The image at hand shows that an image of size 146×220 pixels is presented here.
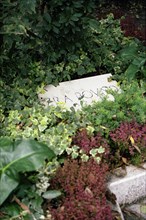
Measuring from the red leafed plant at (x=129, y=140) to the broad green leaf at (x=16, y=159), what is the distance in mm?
842

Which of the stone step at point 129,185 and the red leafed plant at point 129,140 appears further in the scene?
the red leafed plant at point 129,140

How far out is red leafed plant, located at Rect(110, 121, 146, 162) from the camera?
3.39 metres

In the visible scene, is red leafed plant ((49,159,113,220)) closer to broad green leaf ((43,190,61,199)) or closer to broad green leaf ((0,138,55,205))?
broad green leaf ((43,190,61,199))

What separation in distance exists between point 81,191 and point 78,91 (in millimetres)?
1351

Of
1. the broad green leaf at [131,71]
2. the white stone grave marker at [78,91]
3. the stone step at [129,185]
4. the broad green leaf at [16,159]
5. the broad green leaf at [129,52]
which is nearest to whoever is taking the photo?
the broad green leaf at [16,159]

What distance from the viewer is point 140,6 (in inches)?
273

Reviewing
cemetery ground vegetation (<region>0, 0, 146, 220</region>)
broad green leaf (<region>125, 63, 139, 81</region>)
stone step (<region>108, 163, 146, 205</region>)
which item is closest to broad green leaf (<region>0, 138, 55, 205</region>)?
cemetery ground vegetation (<region>0, 0, 146, 220</region>)

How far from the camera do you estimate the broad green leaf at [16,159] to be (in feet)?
8.57

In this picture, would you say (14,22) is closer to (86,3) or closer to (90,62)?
(86,3)

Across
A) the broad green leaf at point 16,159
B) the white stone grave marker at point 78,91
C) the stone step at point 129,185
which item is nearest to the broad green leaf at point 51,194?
the broad green leaf at point 16,159

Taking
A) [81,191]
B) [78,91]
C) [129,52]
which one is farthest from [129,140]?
[129,52]

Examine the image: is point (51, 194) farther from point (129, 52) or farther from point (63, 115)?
point (129, 52)

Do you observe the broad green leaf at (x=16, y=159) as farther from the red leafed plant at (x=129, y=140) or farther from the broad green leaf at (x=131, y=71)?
the broad green leaf at (x=131, y=71)

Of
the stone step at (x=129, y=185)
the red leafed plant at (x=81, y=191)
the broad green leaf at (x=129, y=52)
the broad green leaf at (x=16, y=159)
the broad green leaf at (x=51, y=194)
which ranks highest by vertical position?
the broad green leaf at (x=16, y=159)
